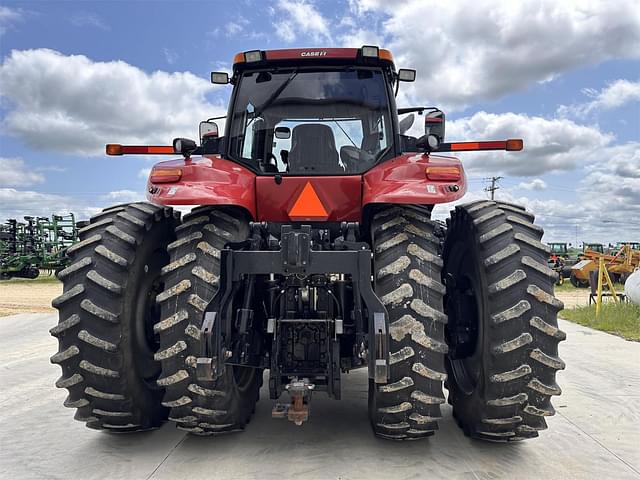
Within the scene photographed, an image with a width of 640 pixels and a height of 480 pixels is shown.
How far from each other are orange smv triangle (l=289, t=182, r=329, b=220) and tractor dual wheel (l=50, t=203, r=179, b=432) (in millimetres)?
1129

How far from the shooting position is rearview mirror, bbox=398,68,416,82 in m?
4.11

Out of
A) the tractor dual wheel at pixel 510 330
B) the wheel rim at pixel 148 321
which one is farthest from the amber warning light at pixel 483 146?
the wheel rim at pixel 148 321

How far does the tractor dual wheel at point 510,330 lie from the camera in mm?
2965

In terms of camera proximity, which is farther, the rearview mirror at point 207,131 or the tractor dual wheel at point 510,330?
the rearview mirror at point 207,131

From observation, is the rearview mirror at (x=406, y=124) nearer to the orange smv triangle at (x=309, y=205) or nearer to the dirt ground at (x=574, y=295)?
the orange smv triangle at (x=309, y=205)

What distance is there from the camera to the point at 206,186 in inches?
127

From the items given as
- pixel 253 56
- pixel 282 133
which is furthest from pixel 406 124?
pixel 253 56

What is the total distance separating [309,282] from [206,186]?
919mm

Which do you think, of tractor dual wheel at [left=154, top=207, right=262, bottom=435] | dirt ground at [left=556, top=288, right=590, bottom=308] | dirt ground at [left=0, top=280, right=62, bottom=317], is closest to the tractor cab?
tractor dual wheel at [left=154, top=207, right=262, bottom=435]

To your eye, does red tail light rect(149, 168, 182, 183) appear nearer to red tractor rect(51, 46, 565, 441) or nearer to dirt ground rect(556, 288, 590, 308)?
red tractor rect(51, 46, 565, 441)

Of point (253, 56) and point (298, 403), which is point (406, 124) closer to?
point (253, 56)

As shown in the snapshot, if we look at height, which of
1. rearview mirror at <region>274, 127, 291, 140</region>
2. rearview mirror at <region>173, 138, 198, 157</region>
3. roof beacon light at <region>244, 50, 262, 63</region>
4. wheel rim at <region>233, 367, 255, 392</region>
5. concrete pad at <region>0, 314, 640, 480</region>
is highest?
roof beacon light at <region>244, 50, 262, 63</region>

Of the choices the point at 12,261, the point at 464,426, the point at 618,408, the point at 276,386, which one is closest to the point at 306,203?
the point at 276,386

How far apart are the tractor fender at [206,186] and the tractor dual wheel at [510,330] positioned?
1.57 m
